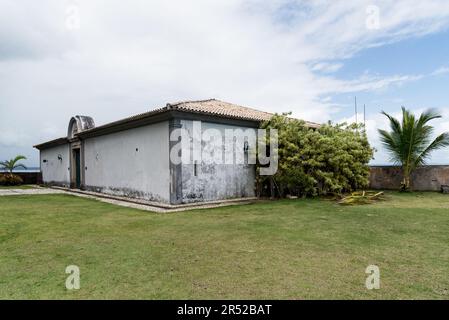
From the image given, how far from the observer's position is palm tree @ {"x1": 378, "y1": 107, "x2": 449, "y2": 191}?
14453 mm

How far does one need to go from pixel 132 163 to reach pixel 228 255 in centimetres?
959

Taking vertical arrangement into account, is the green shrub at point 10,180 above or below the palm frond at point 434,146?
below

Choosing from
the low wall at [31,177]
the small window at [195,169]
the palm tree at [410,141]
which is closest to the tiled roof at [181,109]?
the small window at [195,169]

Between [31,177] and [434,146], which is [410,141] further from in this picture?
[31,177]

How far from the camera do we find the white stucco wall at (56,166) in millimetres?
21062

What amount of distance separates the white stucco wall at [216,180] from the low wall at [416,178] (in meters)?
8.37

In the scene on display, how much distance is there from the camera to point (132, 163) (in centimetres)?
1333

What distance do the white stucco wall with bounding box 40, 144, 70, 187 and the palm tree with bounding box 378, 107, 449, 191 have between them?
2009 centimetres

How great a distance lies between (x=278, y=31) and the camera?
11.8 m

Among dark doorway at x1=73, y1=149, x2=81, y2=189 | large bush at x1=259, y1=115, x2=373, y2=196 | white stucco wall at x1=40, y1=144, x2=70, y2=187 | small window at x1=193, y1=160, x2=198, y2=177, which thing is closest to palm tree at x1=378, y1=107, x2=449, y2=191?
large bush at x1=259, y1=115, x2=373, y2=196

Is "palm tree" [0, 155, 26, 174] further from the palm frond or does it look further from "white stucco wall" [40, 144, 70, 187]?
the palm frond

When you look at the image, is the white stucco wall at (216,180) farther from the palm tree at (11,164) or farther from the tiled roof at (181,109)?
the palm tree at (11,164)

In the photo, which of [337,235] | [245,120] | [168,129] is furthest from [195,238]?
[245,120]

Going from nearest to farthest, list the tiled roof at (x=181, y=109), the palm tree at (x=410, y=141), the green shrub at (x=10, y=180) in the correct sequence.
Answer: the tiled roof at (x=181, y=109)
the palm tree at (x=410, y=141)
the green shrub at (x=10, y=180)
